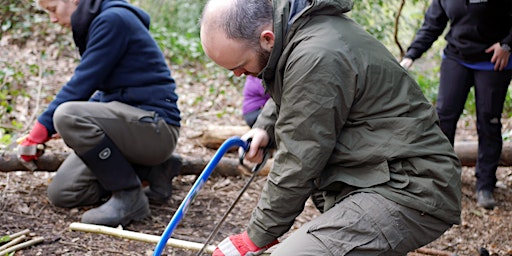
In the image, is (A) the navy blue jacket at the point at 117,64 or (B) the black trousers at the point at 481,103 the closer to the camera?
(A) the navy blue jacket at the point at 117,64

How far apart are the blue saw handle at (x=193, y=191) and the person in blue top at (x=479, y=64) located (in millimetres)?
2316

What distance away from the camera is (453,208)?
228 cm

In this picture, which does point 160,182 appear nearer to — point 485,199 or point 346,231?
point 346,231

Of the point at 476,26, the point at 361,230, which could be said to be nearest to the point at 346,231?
the point at 361,230

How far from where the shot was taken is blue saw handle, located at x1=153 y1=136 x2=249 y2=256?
86.8 inches

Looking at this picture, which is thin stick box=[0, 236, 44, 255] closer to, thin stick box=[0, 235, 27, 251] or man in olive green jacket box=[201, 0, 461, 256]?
thin stick box=[0, 235, 27, 251]

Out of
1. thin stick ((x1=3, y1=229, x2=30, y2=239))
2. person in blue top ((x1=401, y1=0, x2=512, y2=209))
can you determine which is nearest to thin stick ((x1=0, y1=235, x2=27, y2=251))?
thin stick ((x1=3, y1=229, x2=30, y2=239))

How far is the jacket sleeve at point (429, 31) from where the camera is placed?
453cm

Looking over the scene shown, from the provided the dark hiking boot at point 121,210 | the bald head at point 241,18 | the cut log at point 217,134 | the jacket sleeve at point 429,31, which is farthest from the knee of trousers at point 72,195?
the jacket sleeve at point 429,31

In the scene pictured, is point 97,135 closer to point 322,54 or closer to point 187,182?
point 187,182

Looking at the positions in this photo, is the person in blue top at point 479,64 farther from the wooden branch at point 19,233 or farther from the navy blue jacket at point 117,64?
the wooden branch at point 19,233

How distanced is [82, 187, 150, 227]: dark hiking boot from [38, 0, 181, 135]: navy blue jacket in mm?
546

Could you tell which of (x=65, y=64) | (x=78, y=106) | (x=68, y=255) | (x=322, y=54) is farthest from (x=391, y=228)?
(x=65, y=64)

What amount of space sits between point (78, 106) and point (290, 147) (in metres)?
1.97
